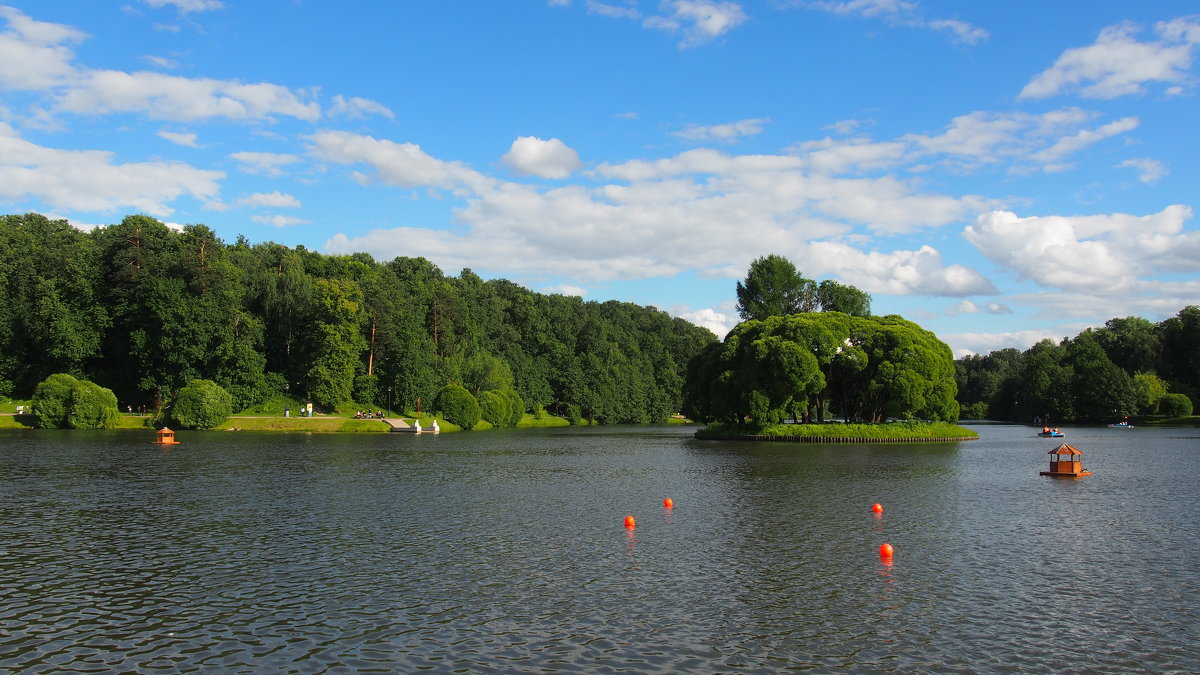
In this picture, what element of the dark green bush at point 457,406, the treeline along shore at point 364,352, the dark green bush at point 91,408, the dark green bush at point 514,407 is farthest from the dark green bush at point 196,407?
the dark green bush at point 514,407

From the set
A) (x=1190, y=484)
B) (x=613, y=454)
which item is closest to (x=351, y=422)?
(x=613, y=454)

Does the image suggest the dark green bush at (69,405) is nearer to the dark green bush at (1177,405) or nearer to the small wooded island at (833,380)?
the small wooded island at (833,380)

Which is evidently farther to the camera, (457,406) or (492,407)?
(492,407)

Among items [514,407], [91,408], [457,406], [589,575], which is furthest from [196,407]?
[589,575]

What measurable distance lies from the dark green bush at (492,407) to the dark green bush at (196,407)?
122ft

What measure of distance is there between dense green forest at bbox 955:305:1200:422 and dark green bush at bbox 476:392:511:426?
10641 centimetres

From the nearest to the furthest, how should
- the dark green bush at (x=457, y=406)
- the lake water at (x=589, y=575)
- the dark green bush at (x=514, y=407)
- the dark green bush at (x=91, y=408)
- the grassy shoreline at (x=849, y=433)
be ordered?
the lake water at (x=589, y=575), the grassy shoreline at (x=849, y=433), the dark green bush at (x=91, y=408), the dark green bush at (x=457, y=406), the dark green bush at (x=514, y=407)

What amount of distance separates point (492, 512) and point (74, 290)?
3767 inches

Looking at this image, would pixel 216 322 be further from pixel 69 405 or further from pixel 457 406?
pixel 457 406

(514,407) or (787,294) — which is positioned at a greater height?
(787,294)

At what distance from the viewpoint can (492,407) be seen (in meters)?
122

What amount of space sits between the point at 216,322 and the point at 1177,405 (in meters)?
157

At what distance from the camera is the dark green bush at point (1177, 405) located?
470 ft

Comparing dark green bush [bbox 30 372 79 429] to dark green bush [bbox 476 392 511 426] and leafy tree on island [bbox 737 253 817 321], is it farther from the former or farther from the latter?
leafy tree on island [bbox 737 253 817 321]
